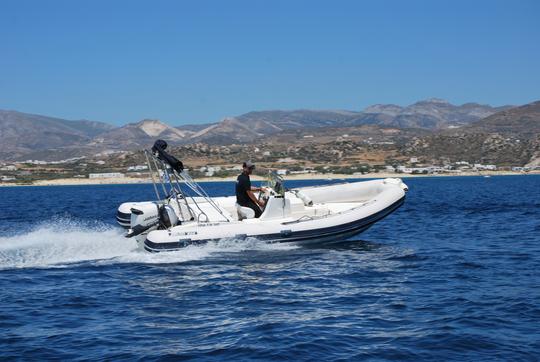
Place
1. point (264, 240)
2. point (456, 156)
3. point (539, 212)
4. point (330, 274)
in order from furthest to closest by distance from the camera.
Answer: point (456, 156) < point (539, 212) < point (264, 240) < point (330, 274)

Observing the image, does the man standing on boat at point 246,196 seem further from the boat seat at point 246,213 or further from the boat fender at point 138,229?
the boat fender at point 138,229

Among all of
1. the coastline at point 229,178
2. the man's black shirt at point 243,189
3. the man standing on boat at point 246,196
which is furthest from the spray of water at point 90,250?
the coastline at point 229,178

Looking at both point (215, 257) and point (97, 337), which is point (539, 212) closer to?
point (215, 257)

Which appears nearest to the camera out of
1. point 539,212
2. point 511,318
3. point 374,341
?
point 374,341

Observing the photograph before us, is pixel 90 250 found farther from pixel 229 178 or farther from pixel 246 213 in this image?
pixel 229 178

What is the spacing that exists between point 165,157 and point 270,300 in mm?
6808

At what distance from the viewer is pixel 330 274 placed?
50.1 ft

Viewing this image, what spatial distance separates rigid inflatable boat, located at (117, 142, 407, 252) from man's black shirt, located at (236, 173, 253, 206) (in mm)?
213

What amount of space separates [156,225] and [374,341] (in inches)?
371

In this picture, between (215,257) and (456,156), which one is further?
(456,156)

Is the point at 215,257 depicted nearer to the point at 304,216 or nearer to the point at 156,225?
the point at 156,225

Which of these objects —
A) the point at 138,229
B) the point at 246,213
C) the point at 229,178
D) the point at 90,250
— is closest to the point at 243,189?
the point at 246,213

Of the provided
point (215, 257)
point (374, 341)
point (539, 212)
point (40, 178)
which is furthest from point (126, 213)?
point (40, 178)

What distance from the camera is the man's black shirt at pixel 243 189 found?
1911 centimetres
